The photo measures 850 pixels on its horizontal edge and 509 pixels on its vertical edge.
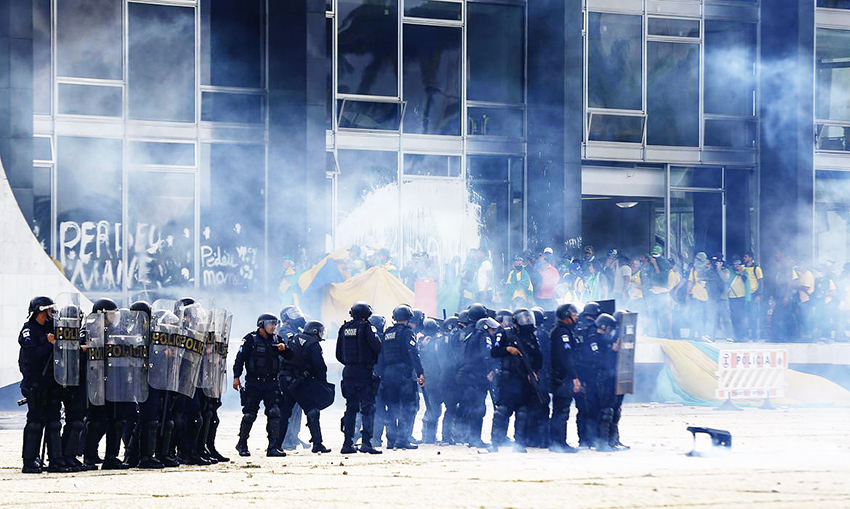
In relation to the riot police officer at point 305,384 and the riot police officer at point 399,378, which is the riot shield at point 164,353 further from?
the riot police officer at point 399,378

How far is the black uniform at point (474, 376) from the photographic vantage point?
17.3 metres

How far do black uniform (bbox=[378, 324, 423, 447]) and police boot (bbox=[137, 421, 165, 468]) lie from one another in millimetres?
3245

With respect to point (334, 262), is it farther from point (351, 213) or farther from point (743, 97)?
point (743, 97)

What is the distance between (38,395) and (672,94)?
63.4 ft

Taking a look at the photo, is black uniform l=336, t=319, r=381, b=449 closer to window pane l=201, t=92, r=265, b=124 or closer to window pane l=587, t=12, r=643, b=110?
window pane l=201, t=92, r=265, b=124

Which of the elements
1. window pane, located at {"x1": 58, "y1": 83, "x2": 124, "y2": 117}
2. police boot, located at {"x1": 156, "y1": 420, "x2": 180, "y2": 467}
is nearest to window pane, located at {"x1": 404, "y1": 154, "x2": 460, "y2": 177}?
window pane, located at {"x1": 58, "y1": 83, "x2": 124, "y2": 117}

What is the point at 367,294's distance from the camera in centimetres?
2294

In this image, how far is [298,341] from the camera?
52.6 ft

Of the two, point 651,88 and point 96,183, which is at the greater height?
point 651,88

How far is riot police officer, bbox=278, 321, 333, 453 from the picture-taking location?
626 inches

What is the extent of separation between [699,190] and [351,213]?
791 centimetres

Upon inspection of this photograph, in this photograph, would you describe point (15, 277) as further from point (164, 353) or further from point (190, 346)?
point (164, 353)

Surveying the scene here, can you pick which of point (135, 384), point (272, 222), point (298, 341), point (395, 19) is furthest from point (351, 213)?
point (135, 384)

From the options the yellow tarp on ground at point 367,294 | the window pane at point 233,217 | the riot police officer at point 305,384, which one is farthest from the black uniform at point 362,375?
the window pane at point 233,217
